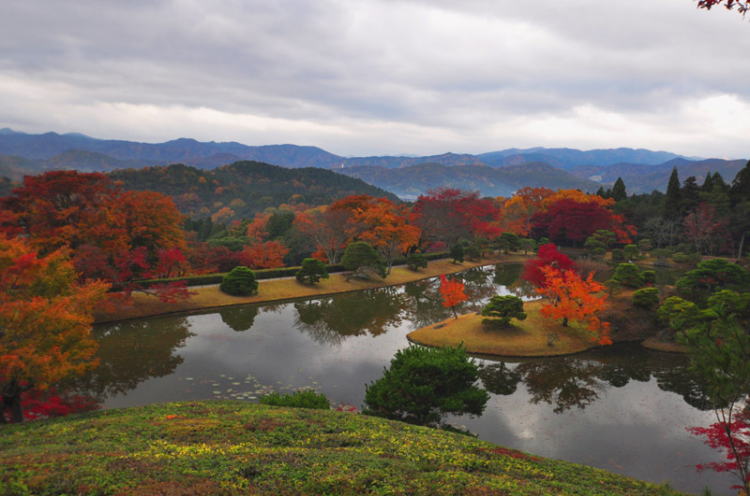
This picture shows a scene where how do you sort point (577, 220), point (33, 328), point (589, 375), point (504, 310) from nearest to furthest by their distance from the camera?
point (33, 328)
point (589, 375)
point (504, 310)
point (577, 220)

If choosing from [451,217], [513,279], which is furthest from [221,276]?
[451,217]

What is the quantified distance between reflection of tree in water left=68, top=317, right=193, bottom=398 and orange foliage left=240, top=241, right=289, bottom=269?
14.5 meters

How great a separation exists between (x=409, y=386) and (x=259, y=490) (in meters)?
8.21

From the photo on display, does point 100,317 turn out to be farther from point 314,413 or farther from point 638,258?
point 638,258

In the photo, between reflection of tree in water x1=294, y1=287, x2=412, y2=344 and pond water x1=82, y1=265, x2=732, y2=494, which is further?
reflection of tree in water x1=294, y1=287, x2=412, y2=344

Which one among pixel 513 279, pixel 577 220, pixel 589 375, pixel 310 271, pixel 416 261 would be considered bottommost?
pixel 513 279

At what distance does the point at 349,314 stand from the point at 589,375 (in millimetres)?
17500

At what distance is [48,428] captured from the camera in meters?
10.7

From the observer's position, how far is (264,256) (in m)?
46.8

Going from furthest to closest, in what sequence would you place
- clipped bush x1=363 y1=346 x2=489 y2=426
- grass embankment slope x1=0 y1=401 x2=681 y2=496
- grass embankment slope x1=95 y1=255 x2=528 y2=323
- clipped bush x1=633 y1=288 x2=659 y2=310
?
grass embankment slope x1=95 y1=255 x2=528 y2=323 < clipped bush x1=633 y1=288 x2=659 y2=310 < clipped bush x1=363 y1=346 x2=489 y2=426 < grass embankment slope x1=0 y1=401 x2=681 y2=496

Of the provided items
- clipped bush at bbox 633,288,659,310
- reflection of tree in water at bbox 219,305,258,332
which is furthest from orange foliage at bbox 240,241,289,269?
clipped bush at bbox 633,288,659,310

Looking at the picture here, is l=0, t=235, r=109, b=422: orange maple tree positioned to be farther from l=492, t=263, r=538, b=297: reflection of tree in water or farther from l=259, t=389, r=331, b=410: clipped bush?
l=492, t=263, r=538, b=297: reflection of tree in water

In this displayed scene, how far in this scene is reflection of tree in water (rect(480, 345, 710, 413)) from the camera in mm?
19453

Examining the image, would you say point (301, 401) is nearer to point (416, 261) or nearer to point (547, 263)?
point (547, 263)
